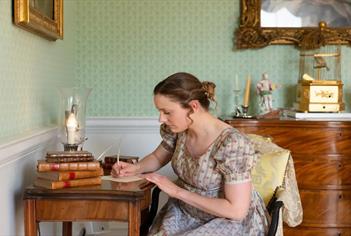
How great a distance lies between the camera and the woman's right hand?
2.49m

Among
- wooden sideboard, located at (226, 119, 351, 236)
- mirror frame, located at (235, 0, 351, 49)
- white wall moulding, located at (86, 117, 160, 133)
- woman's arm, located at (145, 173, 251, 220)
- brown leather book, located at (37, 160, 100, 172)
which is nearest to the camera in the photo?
woman's arm, located at (145, 173, 251, 220)

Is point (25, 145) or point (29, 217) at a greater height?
point (25, 145)

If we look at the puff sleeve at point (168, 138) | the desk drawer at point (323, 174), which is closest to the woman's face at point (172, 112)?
the puff sleeve at point (168, 138)

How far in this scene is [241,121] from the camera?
337 centimetres

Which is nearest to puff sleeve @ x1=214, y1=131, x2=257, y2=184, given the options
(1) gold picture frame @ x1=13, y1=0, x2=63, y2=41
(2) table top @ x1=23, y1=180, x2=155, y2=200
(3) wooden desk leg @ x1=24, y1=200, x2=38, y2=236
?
(2) table top @ x1=23, y1=180, x2=155, y2=200

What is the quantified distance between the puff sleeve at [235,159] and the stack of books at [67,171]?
0.54 meters

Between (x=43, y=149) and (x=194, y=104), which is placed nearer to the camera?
(x=194, y=104)

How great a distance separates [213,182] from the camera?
7.29 ft

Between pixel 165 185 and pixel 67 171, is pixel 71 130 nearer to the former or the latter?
pixel 67 171

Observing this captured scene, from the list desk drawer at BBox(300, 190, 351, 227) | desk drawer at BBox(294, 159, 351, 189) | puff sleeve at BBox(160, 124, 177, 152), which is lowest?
desk drawer at BBox(300, 190, 351, 227)

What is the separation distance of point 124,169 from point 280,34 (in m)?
1.81

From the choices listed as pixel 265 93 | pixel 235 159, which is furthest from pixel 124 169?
pixel 265 93

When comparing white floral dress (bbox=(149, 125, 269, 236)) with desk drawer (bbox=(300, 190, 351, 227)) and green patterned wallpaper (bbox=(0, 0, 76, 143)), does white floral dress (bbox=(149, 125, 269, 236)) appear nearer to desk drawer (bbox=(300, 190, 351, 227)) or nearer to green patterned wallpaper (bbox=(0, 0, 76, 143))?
green patterned wallpaper (bbox=(0, 0, 76, 143))

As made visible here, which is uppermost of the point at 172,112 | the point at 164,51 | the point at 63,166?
the point at 164,51
